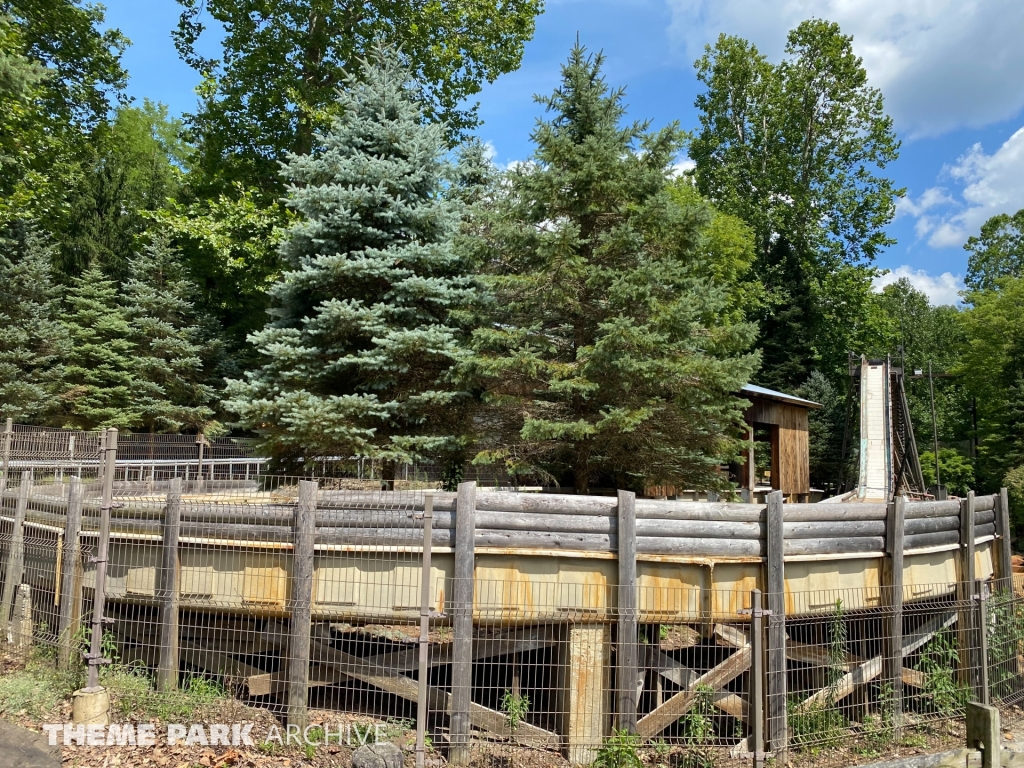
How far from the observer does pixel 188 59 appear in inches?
1008

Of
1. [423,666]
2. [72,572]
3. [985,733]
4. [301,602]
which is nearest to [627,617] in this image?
[423,666]

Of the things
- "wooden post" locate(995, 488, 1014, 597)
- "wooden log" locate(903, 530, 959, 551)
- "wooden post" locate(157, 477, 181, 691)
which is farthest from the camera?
"wooden post" locate(995, 488, 1014, 597)

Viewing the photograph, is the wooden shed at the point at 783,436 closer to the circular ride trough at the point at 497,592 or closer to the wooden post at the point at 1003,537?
the wooden post at the point at 1003,537

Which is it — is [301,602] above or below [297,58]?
below

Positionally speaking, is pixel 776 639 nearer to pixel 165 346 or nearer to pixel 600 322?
pixel 600 322

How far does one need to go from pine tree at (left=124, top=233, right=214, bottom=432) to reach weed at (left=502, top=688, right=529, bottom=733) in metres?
21.1

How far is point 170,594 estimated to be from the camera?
668 cm

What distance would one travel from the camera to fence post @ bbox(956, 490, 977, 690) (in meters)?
7.66

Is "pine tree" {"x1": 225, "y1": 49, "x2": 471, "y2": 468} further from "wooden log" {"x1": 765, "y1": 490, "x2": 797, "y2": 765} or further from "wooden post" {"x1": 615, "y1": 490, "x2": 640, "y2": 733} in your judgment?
"wooden log" {"x1": 765, "y1": 490, "x2": 797, "y2": 765}

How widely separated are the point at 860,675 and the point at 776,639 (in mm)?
1728

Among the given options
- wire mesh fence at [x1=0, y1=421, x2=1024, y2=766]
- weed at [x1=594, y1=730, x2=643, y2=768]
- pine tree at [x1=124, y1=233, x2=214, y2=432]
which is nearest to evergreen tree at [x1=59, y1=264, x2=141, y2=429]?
pine tree at [x1=124, y1=233, x2=214, y2=432]

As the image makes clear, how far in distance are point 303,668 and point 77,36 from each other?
29.7 meters

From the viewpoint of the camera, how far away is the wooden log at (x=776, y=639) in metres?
6.27

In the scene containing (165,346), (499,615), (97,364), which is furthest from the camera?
(97,364)
